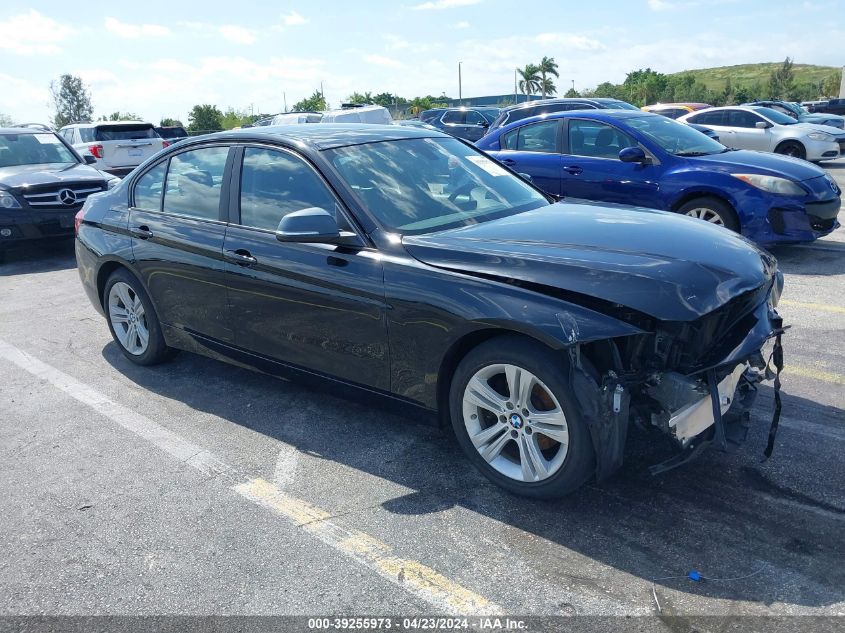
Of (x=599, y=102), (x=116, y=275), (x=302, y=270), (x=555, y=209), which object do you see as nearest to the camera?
(x=302, y=270)

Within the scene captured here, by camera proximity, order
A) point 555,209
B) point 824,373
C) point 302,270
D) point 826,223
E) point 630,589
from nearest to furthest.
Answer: point 630,589 < point 302,270 < point 555,209 < point 824,373 < point 826,223

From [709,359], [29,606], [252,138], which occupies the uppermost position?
[252,138]

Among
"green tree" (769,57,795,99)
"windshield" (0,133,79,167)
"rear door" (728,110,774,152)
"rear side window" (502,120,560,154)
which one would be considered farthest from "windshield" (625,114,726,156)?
"green tree" (769,57,795,99)

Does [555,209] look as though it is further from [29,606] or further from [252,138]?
[29,606]

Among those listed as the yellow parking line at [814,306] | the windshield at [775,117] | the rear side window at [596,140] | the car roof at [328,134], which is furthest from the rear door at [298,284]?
the windshield at [775,117]

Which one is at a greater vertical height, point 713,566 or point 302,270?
point 302,270

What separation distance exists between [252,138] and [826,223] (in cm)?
606

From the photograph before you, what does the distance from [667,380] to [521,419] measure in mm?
661

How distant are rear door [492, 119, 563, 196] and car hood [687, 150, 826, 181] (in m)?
1.55

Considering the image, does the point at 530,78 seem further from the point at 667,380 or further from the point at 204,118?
the point at 667,380

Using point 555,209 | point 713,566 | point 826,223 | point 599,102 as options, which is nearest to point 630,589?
point 713,566

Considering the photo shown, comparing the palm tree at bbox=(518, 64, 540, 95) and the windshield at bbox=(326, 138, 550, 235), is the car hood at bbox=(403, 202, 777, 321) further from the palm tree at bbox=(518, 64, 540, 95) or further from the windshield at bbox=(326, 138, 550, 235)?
the palm tree at bbox=(518, 64, 540, 95)

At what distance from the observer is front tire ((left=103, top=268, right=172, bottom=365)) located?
512 centimetres

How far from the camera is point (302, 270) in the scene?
3881 mm
